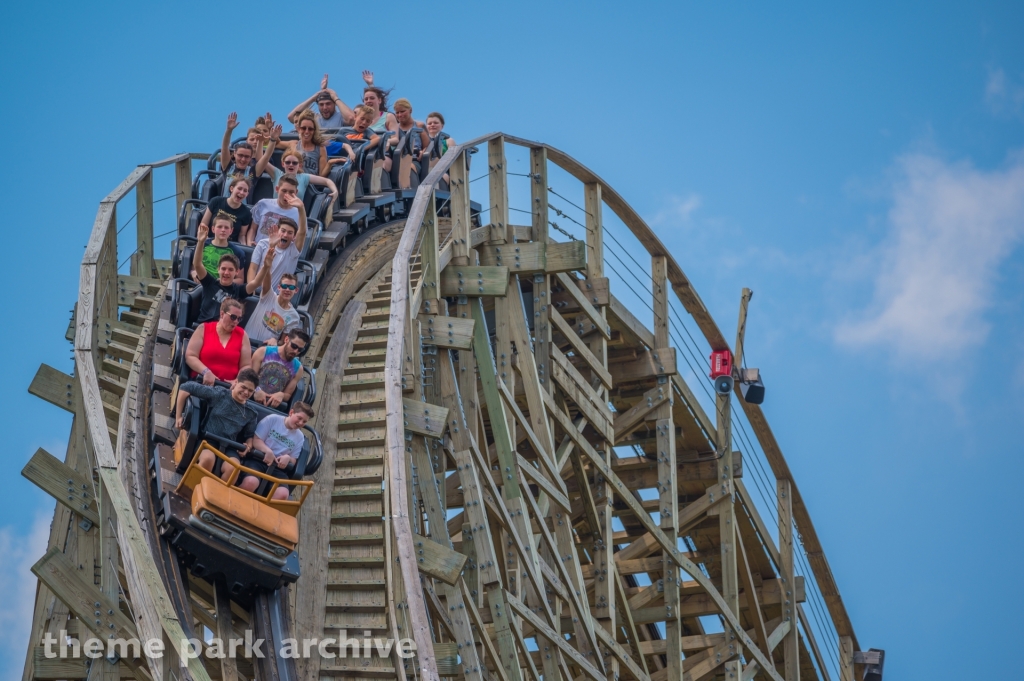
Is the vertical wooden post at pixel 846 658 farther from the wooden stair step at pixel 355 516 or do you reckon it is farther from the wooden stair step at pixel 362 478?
the wooden stair step at pixel 355 516

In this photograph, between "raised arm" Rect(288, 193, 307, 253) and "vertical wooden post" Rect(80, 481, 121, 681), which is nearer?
"vertical wooden post" Rect(80, 481, 121, 681)

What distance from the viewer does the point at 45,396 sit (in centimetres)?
873

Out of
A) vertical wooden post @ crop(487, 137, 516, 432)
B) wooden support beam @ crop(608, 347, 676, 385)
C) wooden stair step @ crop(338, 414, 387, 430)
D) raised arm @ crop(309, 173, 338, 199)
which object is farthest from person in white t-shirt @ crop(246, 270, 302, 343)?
wooden support beam @ crop(608, 347, 676, 385)

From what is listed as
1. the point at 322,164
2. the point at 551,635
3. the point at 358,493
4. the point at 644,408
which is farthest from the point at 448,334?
the point at 644,408

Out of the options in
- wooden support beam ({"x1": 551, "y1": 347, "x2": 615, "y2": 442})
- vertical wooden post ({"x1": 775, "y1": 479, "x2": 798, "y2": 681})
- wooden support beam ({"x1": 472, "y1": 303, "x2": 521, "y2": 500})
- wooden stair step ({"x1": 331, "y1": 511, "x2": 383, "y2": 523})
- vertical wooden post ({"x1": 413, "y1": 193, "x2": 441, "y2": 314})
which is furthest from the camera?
vertical wooden post ({"x1": 775, "y1": 479, "x2": 798, "y2": 681})

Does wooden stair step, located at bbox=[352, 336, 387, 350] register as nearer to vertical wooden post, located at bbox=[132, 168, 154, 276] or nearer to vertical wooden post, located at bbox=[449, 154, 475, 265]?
vertical wooden post, located at bbox=[449, 154, 475, 265]

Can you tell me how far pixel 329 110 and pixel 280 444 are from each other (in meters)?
6.08

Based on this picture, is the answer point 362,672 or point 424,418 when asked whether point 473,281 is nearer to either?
point 424,418

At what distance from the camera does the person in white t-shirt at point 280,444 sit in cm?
792

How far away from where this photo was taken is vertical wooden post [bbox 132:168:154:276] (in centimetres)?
1138

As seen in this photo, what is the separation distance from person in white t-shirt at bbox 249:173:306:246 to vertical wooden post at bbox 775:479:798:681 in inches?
233

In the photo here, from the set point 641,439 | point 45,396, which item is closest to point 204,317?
point 45,396

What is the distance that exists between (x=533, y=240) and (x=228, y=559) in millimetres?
4571

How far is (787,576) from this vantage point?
1349 centimetres
